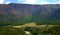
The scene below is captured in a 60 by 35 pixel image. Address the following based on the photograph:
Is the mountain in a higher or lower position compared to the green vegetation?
higher

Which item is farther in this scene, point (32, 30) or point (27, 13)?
point (27, 13)

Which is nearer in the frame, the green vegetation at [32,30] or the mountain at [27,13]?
the green vegetation at [32,30]

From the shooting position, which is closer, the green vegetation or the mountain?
the green vegetation

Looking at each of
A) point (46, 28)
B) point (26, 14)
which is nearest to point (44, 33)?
point (46, 28)

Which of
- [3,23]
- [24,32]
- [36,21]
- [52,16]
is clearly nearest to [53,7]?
[52,16]

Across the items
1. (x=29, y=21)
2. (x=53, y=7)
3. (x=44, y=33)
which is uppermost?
(x=53, y=7)

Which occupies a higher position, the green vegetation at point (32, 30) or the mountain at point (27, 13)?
the mountain at point (27, 13)

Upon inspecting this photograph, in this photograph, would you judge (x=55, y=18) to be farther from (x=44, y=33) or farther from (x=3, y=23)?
(x=3, y=23)

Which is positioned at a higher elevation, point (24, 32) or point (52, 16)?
point (52, 16)
